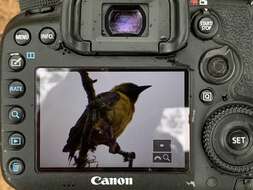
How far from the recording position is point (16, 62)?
68 centimetres

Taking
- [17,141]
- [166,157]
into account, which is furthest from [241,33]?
[17,141]

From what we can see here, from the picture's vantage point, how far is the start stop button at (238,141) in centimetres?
67

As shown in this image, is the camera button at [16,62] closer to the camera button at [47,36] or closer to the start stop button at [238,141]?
the camera button at [47,36]

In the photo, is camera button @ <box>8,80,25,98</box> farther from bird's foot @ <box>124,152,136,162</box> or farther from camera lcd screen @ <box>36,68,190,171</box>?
bird's foot @ <box>124,152,136,162</box>

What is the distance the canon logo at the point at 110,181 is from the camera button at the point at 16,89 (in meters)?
0.12

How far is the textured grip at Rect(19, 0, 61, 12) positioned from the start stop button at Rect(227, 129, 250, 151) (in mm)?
229

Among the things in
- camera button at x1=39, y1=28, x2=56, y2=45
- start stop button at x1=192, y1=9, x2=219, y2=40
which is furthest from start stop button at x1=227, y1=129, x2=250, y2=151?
camera button at x1=39, y1=28, x2=56, y2=45

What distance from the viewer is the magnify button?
676 mm

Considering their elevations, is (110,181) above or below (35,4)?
below

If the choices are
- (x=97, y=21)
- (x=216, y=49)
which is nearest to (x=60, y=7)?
(x=97, y=21)

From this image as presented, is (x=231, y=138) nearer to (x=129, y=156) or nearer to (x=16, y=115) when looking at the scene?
(x=129, y=156)

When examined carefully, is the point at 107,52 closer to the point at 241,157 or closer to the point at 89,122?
the point at 89,122

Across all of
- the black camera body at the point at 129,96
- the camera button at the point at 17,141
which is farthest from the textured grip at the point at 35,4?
the camera button at the point at 17,141

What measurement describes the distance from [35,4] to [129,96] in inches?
5.6
